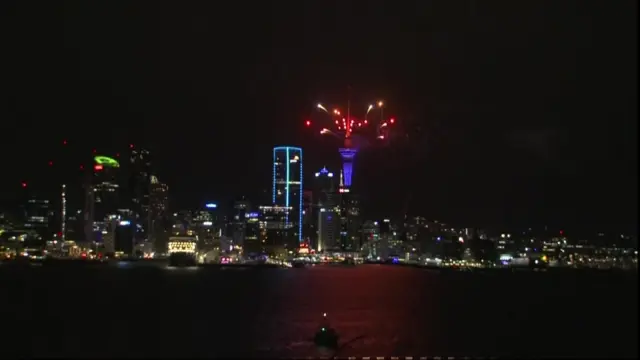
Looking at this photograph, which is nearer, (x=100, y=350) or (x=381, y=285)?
(x=100, y=350)

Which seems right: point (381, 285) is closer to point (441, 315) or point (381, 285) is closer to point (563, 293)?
point (563, 293)

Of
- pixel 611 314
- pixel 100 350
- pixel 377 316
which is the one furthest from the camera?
pixel 377 316

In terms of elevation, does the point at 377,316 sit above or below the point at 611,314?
below

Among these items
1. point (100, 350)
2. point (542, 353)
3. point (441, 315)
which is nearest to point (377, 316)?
point (441, 315)

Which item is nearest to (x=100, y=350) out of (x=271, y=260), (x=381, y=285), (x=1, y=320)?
(x=1, y=320)

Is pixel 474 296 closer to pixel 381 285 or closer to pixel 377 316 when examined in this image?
pixel 381 285

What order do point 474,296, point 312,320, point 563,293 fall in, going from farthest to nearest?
point 474,296 < point 563,293 < point 312,320
